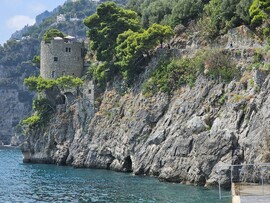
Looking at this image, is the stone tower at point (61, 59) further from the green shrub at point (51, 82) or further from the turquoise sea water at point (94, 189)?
the turquoise sea water at point (94, 189)

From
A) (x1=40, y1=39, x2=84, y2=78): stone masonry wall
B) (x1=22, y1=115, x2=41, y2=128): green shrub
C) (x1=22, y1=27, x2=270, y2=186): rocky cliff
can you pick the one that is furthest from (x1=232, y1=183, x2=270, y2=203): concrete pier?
(x1=40, y1=39, x2=84, y2=78): stone masonry wall

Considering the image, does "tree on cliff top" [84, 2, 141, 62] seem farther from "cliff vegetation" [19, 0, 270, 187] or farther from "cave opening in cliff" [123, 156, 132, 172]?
"cave opening in cliff" [123, 156, 132, 172]

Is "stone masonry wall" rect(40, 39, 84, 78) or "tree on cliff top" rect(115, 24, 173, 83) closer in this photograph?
"tree on cliff top" rect(115, 24, 173, 83)

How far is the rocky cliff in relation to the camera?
43.0 m

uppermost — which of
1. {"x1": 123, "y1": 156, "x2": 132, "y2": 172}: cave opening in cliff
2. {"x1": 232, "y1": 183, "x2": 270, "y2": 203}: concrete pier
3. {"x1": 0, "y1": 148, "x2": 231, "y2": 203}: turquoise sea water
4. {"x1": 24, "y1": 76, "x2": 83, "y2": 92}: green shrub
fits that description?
{"x1": 24, "y1": 76, "x2": 83, "y2": 92}: green shrub

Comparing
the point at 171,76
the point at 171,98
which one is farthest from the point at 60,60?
the point at 171,98

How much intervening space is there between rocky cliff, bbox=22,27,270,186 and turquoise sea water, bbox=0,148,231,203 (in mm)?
2317

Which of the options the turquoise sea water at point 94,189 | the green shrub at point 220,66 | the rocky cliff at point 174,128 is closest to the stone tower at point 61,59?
the rocky cliff at point 174,128

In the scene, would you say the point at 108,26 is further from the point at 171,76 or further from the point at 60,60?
the point at 171,76

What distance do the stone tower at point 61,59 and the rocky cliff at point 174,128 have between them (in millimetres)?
6925

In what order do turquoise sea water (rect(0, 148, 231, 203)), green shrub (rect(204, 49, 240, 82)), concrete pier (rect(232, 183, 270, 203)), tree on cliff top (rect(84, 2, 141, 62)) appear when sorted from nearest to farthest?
concrete pier (rect(232, 183, 270, 203)) < turquoise sea water (rect(0, 148, 231, 203)) < green shrub (rect(204, 49, 240, 82)) < tree on cliff top (rect(84, 2, 141, 62))

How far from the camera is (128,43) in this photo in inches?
2473

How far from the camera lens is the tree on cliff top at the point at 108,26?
6956cm

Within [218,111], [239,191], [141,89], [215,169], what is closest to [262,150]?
[215,169]
